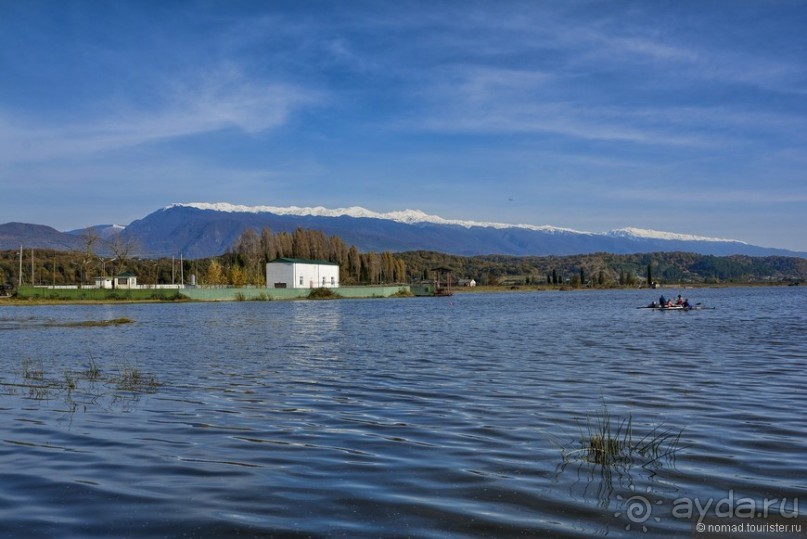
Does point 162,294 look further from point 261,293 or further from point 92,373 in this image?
point 92,373

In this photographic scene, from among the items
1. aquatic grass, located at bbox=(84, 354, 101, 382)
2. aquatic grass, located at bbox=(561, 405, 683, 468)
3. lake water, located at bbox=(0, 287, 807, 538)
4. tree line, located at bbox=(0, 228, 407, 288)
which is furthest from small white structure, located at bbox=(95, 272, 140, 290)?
aquatic grass, located at bbox=(561, 405, 683, 468)

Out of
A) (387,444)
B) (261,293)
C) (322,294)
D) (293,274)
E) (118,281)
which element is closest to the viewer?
(387,444)

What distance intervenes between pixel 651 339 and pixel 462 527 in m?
27.2

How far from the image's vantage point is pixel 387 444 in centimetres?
1141

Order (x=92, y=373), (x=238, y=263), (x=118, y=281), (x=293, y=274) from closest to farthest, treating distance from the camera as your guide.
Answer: (x=92, y=373)
(x=118, y=281)
(x=293, y=274)
(x=238, y=263)

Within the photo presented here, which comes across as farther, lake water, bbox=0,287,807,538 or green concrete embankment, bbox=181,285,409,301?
green concrete embankment, bbox=181,285,409,301

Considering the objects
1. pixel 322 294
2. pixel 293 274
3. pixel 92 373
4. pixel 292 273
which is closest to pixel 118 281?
pixel 292 273

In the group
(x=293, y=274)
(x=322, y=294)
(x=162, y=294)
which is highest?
(x=293, y=274)

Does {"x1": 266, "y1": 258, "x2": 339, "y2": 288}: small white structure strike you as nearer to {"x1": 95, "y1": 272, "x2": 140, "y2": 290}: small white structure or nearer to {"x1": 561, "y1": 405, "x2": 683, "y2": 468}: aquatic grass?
{"x1": 95, "y1": 272, "x2": 140, "y2": 290}: small white structure

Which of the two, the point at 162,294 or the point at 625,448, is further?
the point at 162,294

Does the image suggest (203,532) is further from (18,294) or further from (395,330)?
(18,294)

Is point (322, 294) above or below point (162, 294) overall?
below

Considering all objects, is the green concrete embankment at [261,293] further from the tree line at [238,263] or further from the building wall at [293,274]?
the tree line at [238,263]

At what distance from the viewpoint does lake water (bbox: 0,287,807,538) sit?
7.91 meters
